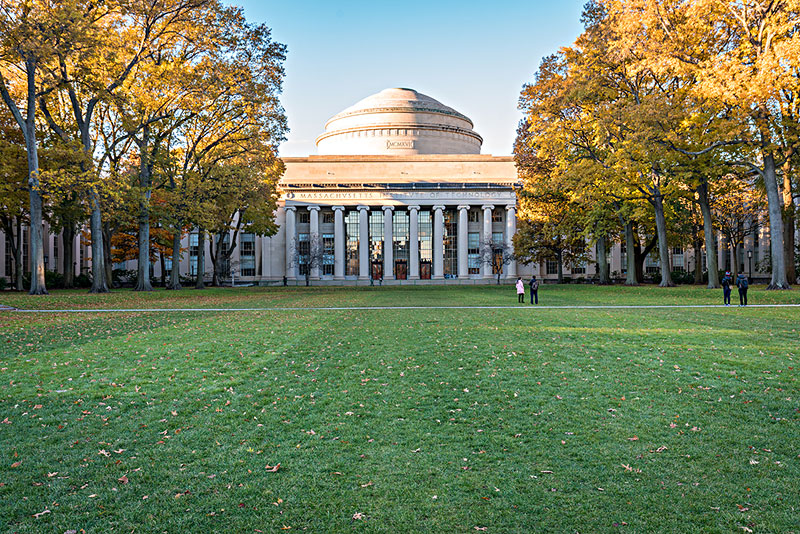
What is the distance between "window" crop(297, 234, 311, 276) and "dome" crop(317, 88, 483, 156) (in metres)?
16.9

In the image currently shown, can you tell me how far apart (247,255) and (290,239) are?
855 cm

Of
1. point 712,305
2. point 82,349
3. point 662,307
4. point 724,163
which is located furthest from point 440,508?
point 724,163

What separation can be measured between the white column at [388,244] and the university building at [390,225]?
0.44ft

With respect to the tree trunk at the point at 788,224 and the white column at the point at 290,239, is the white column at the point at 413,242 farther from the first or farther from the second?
the tree trunk at the point at 788,224

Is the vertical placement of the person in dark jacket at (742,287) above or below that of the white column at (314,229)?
below

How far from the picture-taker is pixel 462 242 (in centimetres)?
7475

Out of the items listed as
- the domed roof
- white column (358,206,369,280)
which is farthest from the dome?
white column (358,206,369,280)

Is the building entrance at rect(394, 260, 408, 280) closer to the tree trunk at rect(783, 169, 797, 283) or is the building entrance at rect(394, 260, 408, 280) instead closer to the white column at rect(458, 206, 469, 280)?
the white column at rect(458, 206, 469, 280)

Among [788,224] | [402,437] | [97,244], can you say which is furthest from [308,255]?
[402,437]

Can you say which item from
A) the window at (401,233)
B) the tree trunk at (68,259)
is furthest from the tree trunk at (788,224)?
the tree trunk at (68,259)

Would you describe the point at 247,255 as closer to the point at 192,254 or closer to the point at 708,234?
the point at 192,254

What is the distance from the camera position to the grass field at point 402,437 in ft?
13.3

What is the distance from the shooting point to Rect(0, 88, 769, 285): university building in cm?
7288

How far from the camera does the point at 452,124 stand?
85.8 metres
